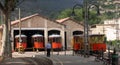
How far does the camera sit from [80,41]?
5681 cm

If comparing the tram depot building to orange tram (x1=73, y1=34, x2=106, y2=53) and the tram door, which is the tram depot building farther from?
orange tram (x1=73, y1=34, x2=106, y2=53)

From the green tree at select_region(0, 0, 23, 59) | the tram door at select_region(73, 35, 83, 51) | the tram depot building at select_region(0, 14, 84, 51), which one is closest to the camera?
the green tree at select_region(0, 0, 23, 59)

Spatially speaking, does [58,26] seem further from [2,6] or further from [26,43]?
[2,6]

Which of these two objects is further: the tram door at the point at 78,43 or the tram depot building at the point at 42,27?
the tram depot building at the point at 42,27

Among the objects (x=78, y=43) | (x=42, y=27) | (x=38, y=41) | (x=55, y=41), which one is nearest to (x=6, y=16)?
(x=78, y=43)

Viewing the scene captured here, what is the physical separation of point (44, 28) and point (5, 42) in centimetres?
4182

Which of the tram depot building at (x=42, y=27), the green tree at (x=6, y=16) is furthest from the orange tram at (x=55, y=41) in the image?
the green tree at (x=6, y=16)

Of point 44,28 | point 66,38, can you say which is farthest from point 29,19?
point 66,38

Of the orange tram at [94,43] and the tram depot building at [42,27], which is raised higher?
Answer: the tram depot building at [42,27]

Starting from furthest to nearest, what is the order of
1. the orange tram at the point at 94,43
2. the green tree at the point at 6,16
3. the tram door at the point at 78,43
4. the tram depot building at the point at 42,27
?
the tram depot building at the point at 42,27 → the tram door at the point at 78,43 → the orange tram at the point at 94,43 → the green tree at the point at 6,16

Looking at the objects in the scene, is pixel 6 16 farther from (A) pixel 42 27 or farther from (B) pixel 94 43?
(A) pixel 42 27

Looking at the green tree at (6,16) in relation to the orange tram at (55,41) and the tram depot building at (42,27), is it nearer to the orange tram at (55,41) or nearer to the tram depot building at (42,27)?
the orange tram at (55,41)

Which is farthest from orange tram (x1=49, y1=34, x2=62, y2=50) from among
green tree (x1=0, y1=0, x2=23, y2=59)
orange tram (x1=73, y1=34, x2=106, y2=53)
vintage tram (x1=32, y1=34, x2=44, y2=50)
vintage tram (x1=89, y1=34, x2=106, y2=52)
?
green tree (x1=0, y1=0, x2=23, y2=59)

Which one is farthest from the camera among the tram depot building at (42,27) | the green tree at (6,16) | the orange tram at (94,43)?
the tram depot building at (42,27)
